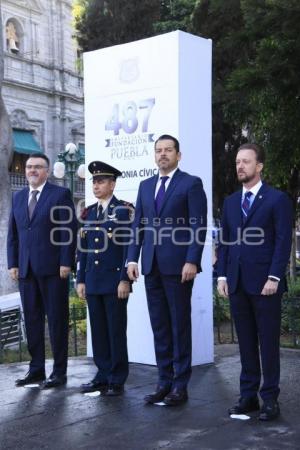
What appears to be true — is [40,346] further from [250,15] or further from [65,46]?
[65,46]

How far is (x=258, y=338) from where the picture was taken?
502 cm

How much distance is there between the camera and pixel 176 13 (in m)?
20.4

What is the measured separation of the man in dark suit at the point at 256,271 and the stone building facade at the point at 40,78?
27.2 m

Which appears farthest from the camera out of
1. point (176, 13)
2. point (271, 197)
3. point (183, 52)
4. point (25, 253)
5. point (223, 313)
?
point (176, 13)

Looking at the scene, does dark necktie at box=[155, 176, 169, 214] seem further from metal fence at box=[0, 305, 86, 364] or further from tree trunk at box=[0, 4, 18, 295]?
tree trunk at box=[0, 4, 18, 295]

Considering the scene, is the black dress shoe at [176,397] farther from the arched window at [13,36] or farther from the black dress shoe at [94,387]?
the arched window at [13,36]

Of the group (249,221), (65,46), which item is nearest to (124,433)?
(249,221)

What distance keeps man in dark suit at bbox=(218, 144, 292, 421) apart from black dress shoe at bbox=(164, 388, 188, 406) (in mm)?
476

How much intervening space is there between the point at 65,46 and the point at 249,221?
32042 mm

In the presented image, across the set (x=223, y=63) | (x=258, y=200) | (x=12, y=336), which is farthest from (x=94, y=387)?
(x=223, y=63)

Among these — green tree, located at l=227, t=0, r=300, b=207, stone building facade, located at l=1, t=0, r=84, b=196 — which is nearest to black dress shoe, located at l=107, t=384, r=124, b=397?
green tree, located at l=227, t=0, r=300, b=207

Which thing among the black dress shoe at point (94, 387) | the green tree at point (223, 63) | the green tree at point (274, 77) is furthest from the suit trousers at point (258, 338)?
the green tree at point (223, 63)

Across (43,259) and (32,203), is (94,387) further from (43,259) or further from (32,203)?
(32,203)

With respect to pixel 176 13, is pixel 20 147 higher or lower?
lower
